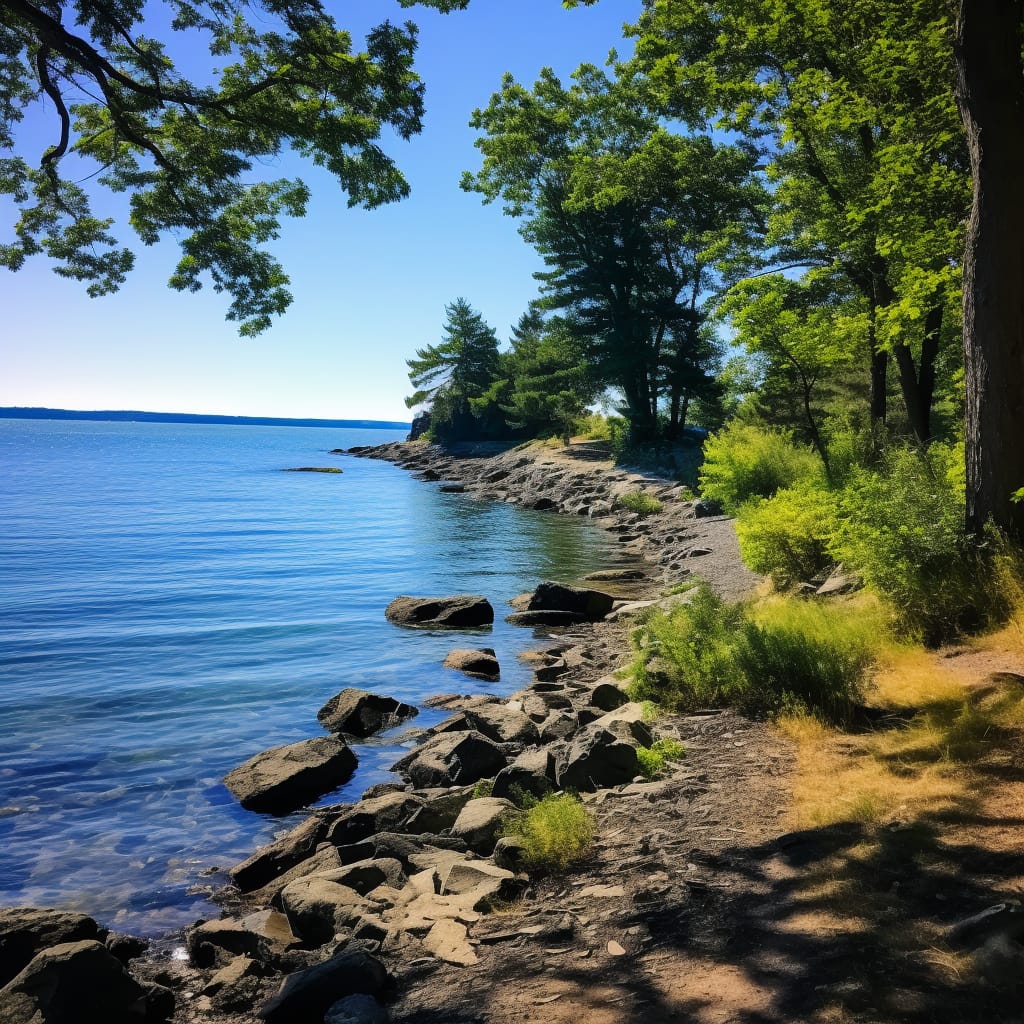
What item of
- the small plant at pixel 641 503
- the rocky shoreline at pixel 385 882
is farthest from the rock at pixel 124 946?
the small plant at pixel 641 503

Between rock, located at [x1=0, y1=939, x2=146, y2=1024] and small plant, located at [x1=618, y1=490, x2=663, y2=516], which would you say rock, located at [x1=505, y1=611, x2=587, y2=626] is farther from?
small plant, located at [x1=618, y1=490, x2=663, y2=516]

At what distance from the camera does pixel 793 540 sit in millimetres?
14844

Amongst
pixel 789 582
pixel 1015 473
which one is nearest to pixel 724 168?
pixel 789 582

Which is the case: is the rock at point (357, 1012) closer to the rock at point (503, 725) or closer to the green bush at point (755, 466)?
the rock at point (503, 725)

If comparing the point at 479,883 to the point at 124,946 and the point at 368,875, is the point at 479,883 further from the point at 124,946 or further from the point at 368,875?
the point at 124,946

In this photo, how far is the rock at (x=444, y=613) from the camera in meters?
18.5

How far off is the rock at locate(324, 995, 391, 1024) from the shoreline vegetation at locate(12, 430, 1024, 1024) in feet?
0.07

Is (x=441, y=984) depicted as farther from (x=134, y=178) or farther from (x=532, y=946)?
(x=134, y=178)

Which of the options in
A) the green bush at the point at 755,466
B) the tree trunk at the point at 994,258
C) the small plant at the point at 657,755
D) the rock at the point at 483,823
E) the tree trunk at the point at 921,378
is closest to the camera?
the rock at the point at 483,823

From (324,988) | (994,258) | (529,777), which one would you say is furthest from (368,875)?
(994,258)

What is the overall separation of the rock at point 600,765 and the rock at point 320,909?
229 cm

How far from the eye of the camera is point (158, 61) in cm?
1022

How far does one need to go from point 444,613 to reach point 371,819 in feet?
34.4

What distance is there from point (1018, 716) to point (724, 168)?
21345 millimetres
